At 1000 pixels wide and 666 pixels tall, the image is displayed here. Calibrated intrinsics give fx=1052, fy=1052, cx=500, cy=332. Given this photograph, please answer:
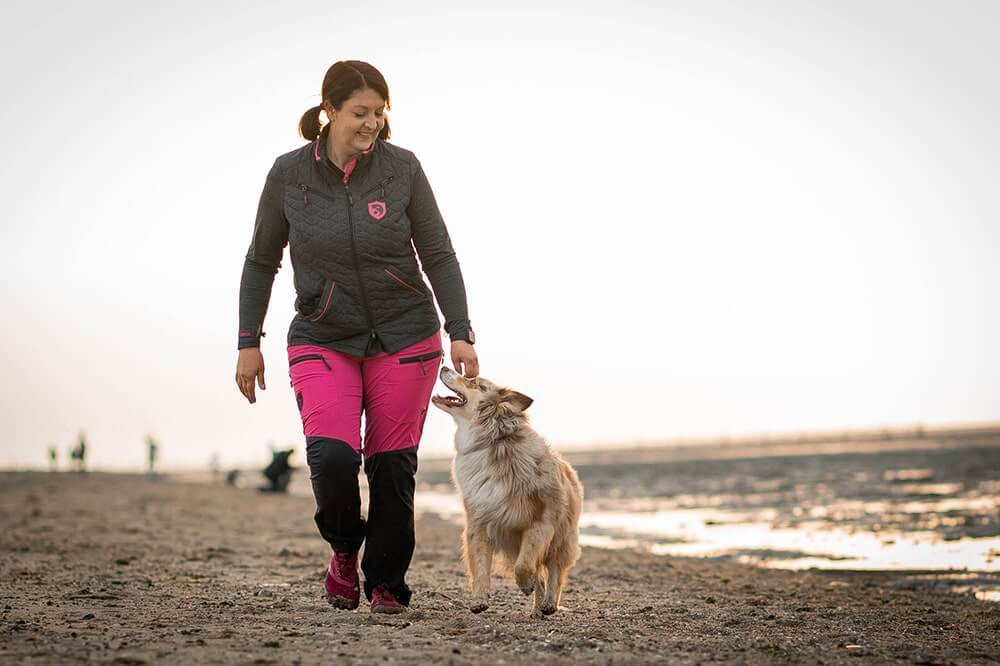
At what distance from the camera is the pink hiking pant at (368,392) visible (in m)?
4.99

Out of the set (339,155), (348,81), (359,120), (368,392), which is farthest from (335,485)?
(348,81)

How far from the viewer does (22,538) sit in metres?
10.6

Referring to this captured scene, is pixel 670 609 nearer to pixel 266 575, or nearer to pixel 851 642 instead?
pixel 851 642

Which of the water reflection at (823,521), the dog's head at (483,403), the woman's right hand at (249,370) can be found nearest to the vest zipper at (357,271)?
the woman's right hand at (249,370)

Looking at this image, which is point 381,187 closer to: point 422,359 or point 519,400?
point 422,359

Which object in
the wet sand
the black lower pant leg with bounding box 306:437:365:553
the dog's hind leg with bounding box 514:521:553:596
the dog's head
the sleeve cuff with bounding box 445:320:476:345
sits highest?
the sleeve cuff with bounding box 445:320:476:345

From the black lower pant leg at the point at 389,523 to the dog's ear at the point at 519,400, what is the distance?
2.22ft

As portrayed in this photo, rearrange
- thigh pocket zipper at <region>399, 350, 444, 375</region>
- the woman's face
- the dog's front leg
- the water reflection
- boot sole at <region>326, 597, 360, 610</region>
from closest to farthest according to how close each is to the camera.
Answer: the woman's face < thigh pocket zipper at <region>399, 350, 444, 375</region> < boot sole at <region>326, 597, 360, 610</region> < the dog's front leg < the water reflection

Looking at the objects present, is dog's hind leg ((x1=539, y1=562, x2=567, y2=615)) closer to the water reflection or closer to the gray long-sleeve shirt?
the gray long-sleeve shirt

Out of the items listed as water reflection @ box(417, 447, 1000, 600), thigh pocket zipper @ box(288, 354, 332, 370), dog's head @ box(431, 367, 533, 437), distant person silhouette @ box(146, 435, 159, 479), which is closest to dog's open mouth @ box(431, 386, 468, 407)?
dog's head @ box(431, 367, 533, 437)

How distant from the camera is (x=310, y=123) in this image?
519 centimetres

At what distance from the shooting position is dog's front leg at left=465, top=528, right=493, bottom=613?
5457 mm

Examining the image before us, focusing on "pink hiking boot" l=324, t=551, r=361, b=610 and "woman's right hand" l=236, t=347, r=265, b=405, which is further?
"pink hiking boot" l=324, t=551, r=361, b=610

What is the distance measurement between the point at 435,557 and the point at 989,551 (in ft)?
17.9
